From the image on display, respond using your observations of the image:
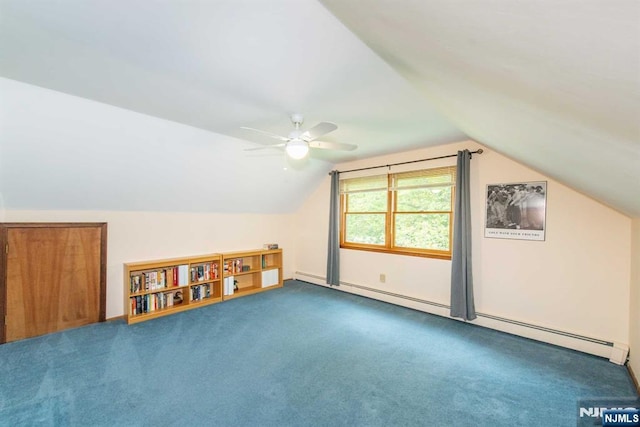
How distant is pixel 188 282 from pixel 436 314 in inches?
150

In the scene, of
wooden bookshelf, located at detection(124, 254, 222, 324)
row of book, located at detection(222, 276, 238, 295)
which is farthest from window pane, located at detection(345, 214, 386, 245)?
wooden bookshelf, located at detection(124, 254, 222, 324)

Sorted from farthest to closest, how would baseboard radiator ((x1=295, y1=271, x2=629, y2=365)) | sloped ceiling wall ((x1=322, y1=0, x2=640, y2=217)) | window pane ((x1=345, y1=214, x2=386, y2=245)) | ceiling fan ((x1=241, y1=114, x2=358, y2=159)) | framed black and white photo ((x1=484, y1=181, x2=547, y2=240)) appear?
1. window pane ((x1=345, y1=214, x2=386, y2=245))
2. framed black and white photo ((x1=484, y1=181, x2=547, y2=240))
3. baseboard radiator ((x1=295, y1=271, x2=629, y2=365))
4. ceiling fan ((x1=241, y1=114, x2=358, y2=159))
5. sloped ceiling wall ((x1=322, y1=0, x2=640, y2=217))

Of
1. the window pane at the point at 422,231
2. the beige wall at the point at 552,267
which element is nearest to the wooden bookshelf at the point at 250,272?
the window pane at the point at 422,231

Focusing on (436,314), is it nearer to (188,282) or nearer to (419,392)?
(419,392)

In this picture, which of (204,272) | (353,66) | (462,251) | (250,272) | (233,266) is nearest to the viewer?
(353,66)

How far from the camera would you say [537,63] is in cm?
81

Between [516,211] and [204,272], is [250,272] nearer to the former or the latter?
[204,272]

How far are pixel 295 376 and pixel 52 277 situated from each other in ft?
10.7

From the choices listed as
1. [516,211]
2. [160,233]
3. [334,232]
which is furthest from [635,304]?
[160,233]

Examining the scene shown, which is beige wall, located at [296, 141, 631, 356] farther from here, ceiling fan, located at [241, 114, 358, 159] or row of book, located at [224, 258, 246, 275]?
row of book, located at [224, 258, 246, 275]

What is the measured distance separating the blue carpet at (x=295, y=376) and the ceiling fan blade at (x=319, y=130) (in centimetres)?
222

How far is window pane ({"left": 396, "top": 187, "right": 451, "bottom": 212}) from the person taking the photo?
410 centimetres

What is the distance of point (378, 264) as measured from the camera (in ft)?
15.6

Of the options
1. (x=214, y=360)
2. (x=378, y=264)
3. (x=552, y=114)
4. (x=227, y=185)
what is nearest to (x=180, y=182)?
(x=227, y=185)
